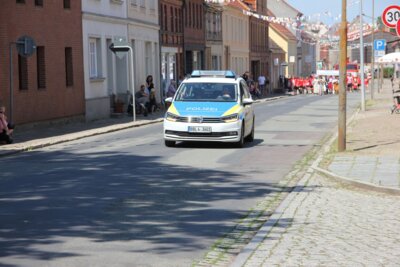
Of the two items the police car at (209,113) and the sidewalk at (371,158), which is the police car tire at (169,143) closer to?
the police car at (209,113)

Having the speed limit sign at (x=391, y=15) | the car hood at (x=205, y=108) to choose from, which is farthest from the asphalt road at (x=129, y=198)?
the speed limit sign at (x=391, y=15)

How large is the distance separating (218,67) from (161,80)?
2346 cm

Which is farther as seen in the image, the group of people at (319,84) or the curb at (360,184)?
the group of people at (319,84)

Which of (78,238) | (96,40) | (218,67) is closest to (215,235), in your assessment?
(78,238)

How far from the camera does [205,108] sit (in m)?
21.3

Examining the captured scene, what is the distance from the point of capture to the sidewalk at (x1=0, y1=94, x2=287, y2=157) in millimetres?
22508

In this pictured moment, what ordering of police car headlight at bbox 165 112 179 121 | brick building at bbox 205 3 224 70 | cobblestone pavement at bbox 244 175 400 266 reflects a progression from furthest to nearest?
brick building at bbox 205 3 224 70, police car headlight at bbox 165 112 179 121, cobblestone pavement at bbox 244 175 400 266

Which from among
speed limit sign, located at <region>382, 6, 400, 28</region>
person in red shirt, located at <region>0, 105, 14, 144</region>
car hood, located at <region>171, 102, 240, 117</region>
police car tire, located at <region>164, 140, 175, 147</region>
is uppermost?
speed limit sign, located at <region>382, 6, 400, 28</region>

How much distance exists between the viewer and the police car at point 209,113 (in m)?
21.0

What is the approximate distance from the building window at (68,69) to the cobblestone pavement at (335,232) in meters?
22.3

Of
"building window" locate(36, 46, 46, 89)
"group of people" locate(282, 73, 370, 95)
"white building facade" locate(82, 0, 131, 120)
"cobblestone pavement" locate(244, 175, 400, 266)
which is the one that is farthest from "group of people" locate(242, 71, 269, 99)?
"cobblestone pavement" locate(244, 175, 400, 266)

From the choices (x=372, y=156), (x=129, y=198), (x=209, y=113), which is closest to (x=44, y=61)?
(x=209, y=113)

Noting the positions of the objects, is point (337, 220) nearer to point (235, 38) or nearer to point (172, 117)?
point (172, 117)

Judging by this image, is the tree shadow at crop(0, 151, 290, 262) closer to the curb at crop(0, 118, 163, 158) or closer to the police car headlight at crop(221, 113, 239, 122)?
the curb at crop(0, 118, 163, 158)
